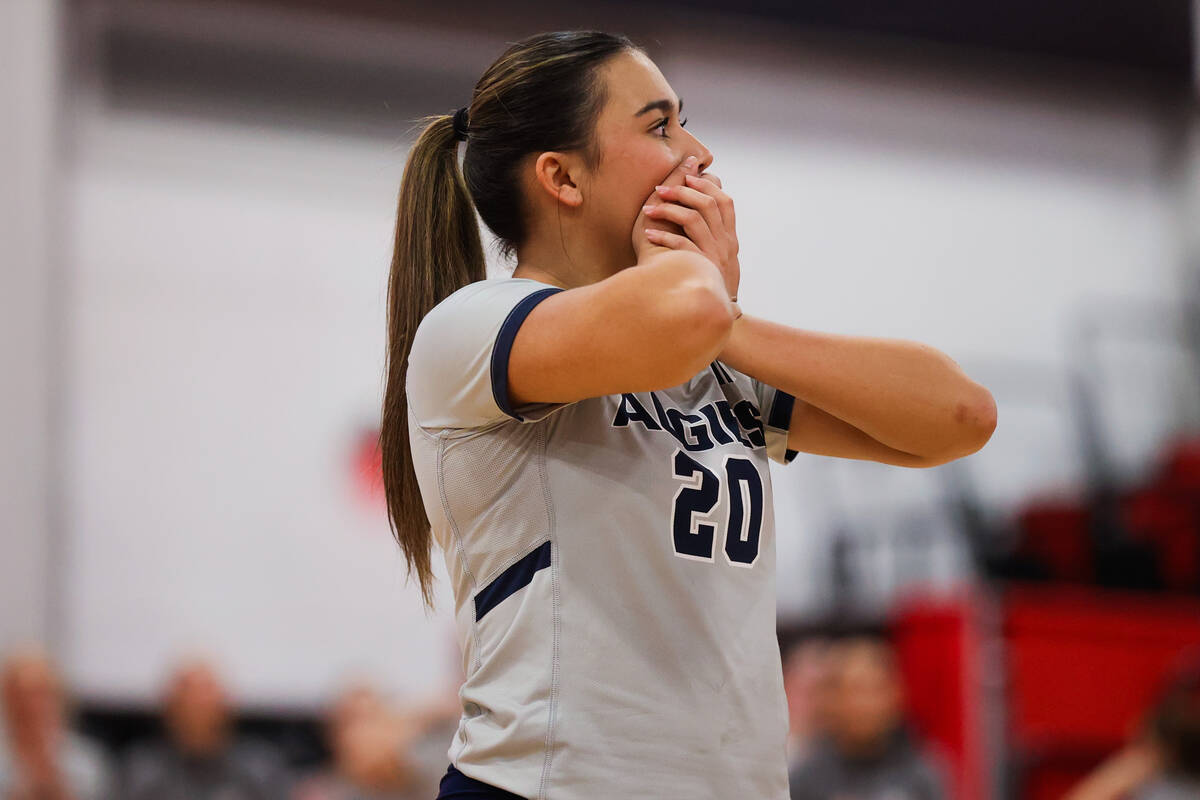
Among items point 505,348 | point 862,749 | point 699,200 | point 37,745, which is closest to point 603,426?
point 505,348

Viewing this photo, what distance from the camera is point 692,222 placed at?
1.67 metres

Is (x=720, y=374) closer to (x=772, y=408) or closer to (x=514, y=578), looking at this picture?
(x=772, y=408)

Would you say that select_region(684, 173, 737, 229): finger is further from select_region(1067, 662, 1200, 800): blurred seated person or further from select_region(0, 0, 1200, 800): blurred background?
select_region(0, 0, 1200, 800): blurred background

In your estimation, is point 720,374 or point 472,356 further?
point 720,374

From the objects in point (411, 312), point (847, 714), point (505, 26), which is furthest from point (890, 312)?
point (411, 312)

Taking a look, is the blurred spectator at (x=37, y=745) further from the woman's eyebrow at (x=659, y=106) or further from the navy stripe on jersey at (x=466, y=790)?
the woman's eyebrow at (x=659, y=106)

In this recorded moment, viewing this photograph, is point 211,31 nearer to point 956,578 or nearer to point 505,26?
point 505,26

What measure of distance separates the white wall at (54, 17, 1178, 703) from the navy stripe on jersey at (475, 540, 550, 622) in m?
5.48

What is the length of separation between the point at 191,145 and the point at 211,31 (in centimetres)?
68

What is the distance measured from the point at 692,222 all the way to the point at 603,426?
0.27 m

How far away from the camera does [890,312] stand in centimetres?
864

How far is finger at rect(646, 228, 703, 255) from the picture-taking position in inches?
64.5

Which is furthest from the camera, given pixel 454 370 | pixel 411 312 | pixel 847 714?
pixel 847 714

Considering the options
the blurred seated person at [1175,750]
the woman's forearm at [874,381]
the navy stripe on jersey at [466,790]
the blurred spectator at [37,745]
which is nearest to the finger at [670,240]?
the woman's forearm at [874,381]
